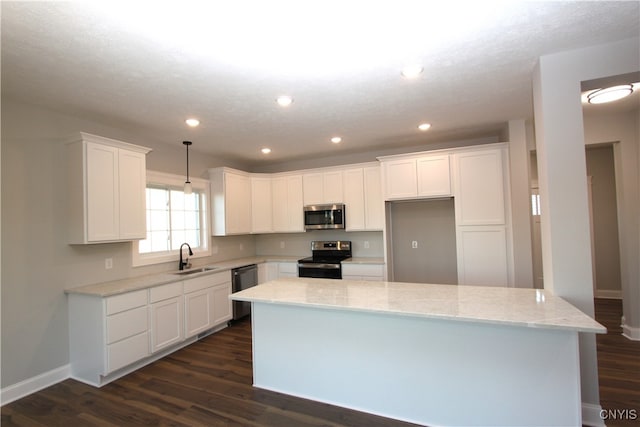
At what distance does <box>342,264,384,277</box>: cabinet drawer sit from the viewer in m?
4.27

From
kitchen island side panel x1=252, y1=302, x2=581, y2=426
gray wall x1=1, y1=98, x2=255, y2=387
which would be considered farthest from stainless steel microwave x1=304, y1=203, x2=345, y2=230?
gray wall x1=1, y1=98, x2=255, y2=387

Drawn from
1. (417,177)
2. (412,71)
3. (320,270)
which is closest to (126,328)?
(320,270)

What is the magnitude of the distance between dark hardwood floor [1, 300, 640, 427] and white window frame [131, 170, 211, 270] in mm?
1235

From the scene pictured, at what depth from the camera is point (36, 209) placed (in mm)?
2748

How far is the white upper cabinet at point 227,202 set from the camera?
4.60m

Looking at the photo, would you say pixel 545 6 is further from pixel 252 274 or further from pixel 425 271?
pixel 252 274

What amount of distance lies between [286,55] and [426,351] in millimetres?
2251

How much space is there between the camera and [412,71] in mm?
2289

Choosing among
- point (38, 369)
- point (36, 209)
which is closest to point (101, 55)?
point (36, 209)

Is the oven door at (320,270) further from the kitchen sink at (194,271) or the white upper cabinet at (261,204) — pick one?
the kitchen sink at (194,271)

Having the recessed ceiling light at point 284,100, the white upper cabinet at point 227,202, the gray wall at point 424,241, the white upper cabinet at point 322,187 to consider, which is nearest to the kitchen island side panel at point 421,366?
the recessed ceiling light at point 284,100

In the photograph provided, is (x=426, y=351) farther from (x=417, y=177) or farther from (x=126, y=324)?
(x=126, y=324)

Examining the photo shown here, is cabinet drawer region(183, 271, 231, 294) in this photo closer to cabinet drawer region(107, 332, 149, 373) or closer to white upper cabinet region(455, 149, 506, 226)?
cabinet drawer region(107, 332, 149, 373)

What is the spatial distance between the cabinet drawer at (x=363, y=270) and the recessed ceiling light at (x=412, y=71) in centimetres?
263
